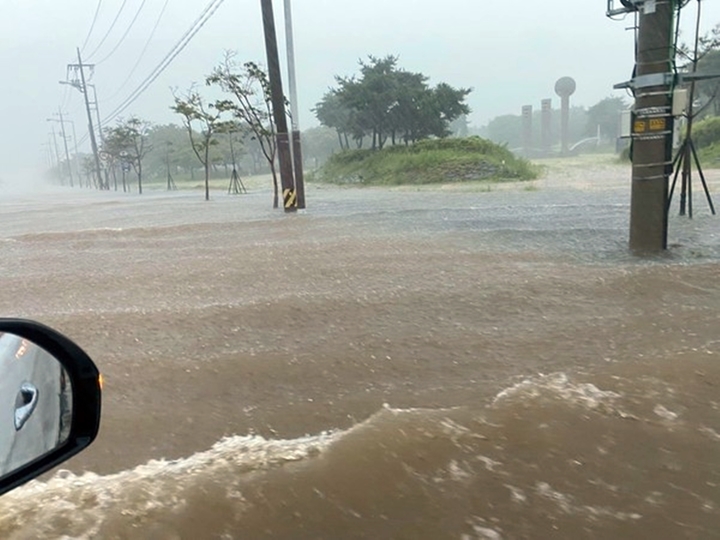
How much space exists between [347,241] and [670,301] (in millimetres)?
4792

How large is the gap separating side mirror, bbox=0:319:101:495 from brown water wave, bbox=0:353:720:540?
0.96 metres

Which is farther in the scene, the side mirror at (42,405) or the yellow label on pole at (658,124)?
the yellow label on pole at (658,124)

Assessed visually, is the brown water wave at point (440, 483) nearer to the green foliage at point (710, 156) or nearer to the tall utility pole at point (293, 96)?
the tall utility pole at point (293, 96)

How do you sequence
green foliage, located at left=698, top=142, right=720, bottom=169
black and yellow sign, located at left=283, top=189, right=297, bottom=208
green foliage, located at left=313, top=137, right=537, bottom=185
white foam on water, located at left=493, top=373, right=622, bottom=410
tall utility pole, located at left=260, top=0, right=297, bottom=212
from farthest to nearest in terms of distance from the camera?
green foliage, located at left=313, top=137, right=537, bottom=185, green foliage, located at left=698, top=142, right=720, bottom=169, black and yellow sign, located at left=283, top=189, right=297, bottom=208, tall utility pole, located at left=260, top=0, right=297, bottom=212, white foam on water, located at left=493, top=373, right=622, bottom=410

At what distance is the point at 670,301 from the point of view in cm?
472

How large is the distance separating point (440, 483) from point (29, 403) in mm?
1568

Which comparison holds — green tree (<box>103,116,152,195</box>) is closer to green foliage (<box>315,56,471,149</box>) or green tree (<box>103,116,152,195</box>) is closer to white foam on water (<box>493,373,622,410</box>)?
green foliage (<box>315,56,471,149</box>)

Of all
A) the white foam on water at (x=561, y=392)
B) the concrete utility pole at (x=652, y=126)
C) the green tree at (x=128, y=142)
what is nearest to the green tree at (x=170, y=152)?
the green tree at (x=128, y=142)

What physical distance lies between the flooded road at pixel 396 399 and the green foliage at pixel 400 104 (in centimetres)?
3144

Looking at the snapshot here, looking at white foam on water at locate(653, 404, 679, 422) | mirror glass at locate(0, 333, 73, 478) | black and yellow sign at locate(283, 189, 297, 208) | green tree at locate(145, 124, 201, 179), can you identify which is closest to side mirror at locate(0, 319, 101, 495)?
mirror glass at locate(0, 333, 73, 478)

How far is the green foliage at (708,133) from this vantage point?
30703mm

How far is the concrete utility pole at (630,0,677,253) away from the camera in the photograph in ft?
20.0

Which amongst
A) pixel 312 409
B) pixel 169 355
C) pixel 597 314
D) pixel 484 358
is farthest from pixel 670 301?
pixel 169 355

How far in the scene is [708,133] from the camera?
1224 inches
